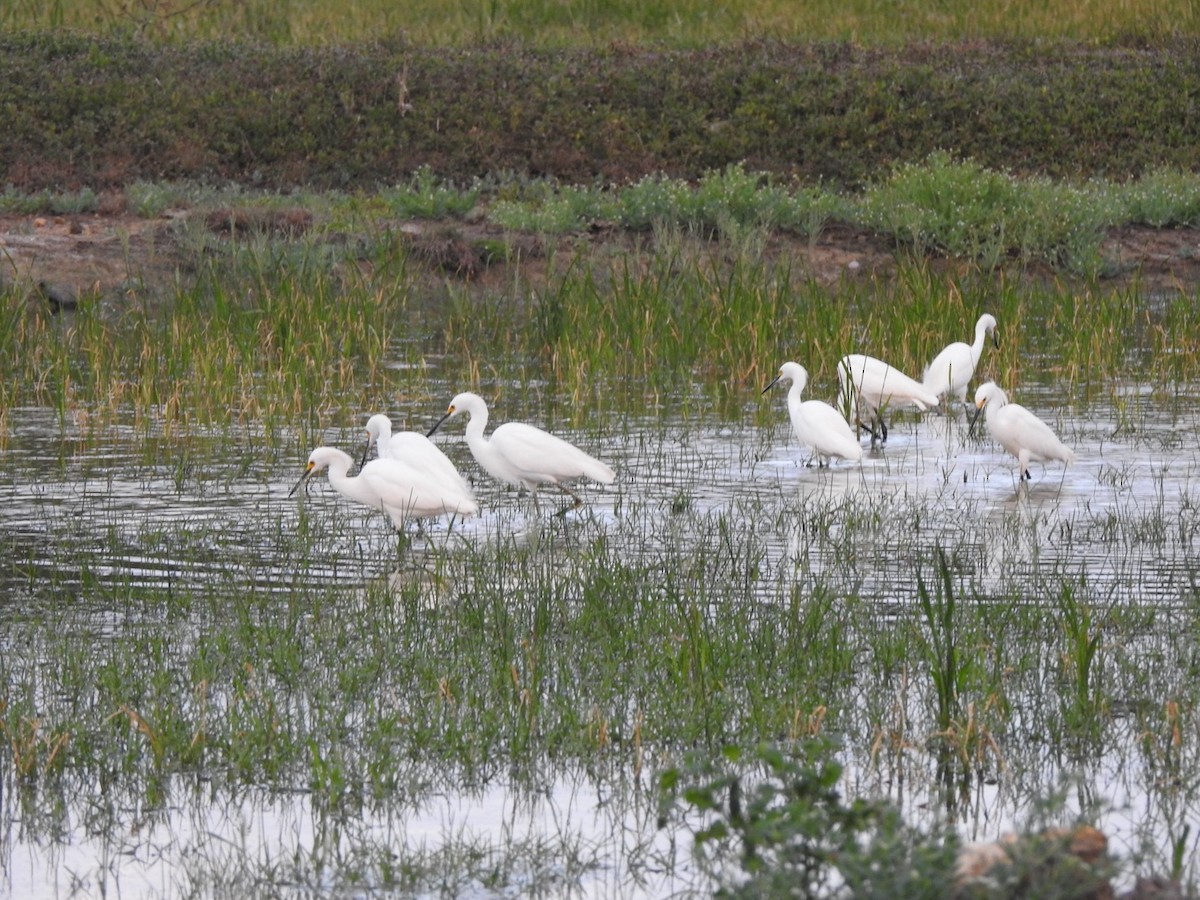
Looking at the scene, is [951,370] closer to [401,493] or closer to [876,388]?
[876,388]

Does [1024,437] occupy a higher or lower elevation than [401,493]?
higher

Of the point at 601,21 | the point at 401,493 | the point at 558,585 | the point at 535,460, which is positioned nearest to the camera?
the point at 558,585

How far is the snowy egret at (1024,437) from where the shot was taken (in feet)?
30.8

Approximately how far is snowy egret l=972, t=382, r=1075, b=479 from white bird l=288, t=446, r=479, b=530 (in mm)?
2781

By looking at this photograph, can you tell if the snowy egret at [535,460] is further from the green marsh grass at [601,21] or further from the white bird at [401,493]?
the green marsh grass at [601,21]

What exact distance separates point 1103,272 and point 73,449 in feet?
34.6

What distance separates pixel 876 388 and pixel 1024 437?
4.66ft

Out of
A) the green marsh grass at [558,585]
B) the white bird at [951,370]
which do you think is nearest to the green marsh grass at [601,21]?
the green marsh grass at [558,585]

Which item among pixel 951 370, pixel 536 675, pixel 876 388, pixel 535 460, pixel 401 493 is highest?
pixel 951 370

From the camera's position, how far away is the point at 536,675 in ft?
17.7

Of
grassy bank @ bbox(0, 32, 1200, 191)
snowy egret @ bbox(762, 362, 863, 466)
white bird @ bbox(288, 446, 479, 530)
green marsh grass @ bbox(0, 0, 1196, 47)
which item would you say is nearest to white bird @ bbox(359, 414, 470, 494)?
white bird @ bbox(288, 446, 479, 530)

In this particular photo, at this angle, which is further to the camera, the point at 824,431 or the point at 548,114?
the point at 548,114

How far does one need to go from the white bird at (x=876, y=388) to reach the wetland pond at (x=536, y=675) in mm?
1636

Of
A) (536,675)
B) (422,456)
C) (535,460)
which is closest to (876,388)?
(535,460)
